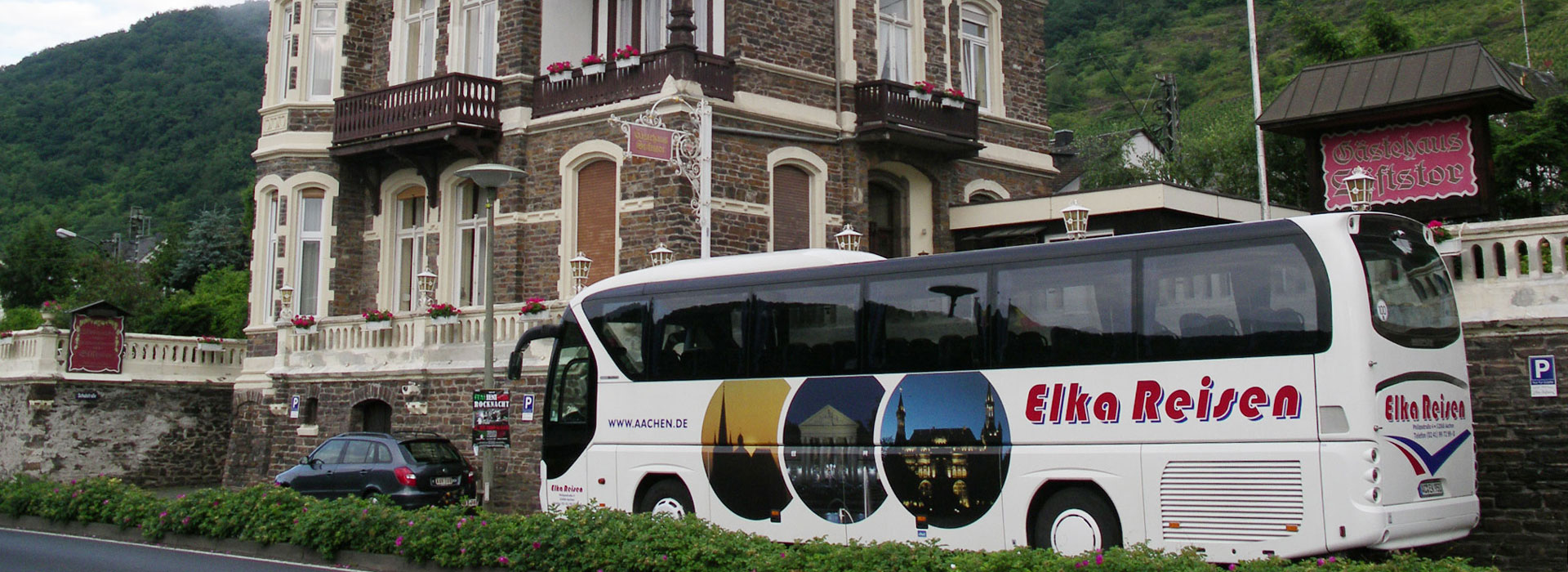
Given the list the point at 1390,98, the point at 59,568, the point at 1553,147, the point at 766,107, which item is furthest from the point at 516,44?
the point at 1553,147

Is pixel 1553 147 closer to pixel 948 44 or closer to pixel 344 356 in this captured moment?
pixel 948 44

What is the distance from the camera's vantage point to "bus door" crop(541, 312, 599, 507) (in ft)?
55.6

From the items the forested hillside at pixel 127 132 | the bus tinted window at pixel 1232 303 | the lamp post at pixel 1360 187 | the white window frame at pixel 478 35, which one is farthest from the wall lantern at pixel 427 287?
the forested hillside at pixel 127 132

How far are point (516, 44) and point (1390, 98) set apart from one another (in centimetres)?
1556

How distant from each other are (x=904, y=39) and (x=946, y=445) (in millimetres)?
15560

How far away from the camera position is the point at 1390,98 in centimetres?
1730

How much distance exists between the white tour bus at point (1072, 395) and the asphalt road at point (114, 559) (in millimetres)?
4159

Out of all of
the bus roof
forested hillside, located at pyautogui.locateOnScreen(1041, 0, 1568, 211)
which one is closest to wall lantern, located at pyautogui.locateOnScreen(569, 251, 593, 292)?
the bus roof

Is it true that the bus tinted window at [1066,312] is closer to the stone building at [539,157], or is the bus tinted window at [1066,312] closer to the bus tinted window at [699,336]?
the bus tinted window at [699,336]

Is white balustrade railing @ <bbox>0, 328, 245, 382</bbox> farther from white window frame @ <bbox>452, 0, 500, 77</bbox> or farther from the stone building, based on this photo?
white window frame @ <bbox>452, 0, 500, 77</bbox>

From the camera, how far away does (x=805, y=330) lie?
14766 mm

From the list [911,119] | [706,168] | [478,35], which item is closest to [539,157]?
[478,35]

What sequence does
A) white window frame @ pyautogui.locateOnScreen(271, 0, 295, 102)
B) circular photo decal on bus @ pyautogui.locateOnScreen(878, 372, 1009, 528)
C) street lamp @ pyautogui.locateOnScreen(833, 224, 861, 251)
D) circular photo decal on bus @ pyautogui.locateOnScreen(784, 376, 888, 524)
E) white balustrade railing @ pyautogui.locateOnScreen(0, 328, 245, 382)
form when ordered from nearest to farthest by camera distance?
circular photo decal on bus @ pyautogui.locateOnScreen(878, 372, 1009, 528) → circular photo decal on bus @ pyautogui.locateOnScreen(784, 376, 888, 524) → street lamp @ pyautogui.locateOnScreen(833, 224, 861, 251) → white window frame @ pyautogui.locateOnScreen(271, 0, 295, 102) → white balustrade railing @ pyautogui.locateOnScreen(0, 328, 245, 382)

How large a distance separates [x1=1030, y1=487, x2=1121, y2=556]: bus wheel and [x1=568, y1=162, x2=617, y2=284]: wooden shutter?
12761mm
